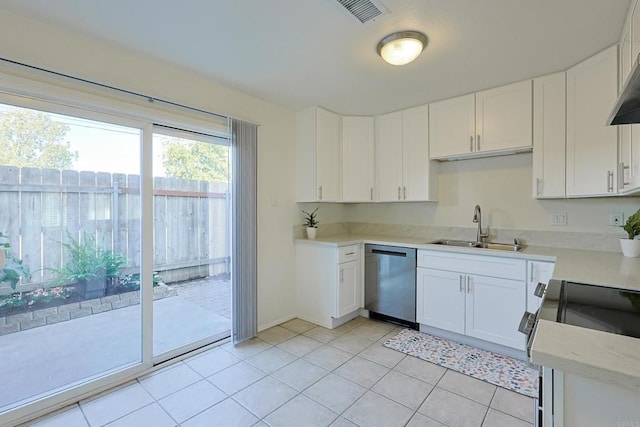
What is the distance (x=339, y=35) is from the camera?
73.5 inches

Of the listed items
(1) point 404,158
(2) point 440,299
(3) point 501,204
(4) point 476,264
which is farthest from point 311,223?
(3) point 501,204

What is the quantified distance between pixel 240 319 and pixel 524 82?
3.31 m

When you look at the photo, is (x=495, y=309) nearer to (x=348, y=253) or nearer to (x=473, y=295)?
(x=473, y=295)

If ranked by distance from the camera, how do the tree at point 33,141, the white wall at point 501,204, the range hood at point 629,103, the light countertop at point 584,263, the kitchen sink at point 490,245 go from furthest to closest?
1. the kitchen sink at point 490,245
2. the white wall at point 501,204
3. the tree at point 33,141
4. the light countertop at point 584,263
5. the range hood at point 629,103

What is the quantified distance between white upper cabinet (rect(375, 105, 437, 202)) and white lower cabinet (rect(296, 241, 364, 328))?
822mm

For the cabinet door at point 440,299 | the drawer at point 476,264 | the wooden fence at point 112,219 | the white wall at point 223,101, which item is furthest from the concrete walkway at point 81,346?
the drawer at point 476,264

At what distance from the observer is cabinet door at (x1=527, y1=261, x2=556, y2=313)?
2.25 meters

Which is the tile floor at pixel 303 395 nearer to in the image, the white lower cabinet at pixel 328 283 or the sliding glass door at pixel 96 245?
the sliding glass door at pixel 96 245

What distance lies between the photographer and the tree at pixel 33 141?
1.74 meters

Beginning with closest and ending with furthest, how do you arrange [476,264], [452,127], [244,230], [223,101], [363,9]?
[363,9], [476,264], [223,101], [244,230], [452,127]

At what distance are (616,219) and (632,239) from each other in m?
0.35

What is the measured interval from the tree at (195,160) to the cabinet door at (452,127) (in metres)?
2.14

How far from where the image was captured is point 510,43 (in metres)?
1.93

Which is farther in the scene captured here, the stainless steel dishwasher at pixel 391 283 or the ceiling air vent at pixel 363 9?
the stainless steel dishwasher at pixel 391 283
